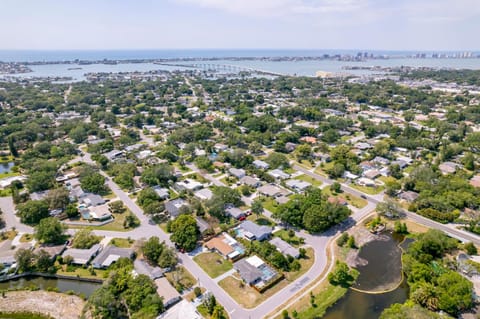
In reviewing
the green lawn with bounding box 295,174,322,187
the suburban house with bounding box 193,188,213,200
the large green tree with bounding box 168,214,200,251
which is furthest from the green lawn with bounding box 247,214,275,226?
the green lawn with bounding box 295,174,322,187

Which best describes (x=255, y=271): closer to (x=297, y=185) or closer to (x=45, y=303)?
(x=45, y=303)

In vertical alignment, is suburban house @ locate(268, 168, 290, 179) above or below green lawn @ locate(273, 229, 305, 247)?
above

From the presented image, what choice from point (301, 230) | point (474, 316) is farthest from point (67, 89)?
point (474, 316)

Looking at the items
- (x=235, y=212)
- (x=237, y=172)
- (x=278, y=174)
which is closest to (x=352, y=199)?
(x=278, y=174)

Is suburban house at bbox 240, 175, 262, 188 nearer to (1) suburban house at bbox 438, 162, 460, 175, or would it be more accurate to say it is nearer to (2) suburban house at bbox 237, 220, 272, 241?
(2) suburban house at bbox 237, 220, 272, 241

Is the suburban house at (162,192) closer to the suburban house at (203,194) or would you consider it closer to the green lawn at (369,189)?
the suburban house at (203,194)

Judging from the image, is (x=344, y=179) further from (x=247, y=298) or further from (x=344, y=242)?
(x=247, y=298)
